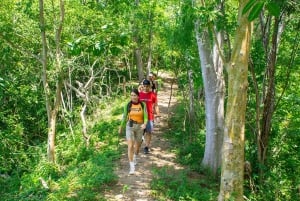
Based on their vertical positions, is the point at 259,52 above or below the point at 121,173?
above

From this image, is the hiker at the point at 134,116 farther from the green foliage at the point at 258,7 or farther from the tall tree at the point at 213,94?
the green foliage at the point at 258,7

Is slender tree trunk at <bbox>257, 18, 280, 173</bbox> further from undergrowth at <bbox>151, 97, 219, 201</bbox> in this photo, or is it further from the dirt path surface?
the dirt path surface

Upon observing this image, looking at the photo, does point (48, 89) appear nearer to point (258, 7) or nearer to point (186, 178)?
point (186, 178)

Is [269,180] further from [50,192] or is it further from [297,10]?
[50,192]

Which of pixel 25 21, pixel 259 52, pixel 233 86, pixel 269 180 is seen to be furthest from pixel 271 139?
pixel 25 21

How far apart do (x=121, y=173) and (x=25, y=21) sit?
7.20 meters

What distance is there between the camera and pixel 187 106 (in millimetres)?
13516

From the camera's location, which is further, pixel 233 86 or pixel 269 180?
pixel 269 180

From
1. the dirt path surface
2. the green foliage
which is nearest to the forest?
the green foliage

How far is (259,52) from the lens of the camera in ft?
25.9

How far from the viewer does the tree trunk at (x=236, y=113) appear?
5.16m

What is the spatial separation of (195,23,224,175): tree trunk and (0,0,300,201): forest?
23 millimetres

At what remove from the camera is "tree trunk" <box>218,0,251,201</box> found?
203 inches

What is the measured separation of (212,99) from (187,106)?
16.8ft
